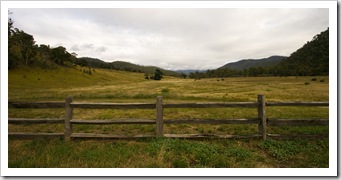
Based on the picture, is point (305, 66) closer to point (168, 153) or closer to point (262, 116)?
point (262, 116)

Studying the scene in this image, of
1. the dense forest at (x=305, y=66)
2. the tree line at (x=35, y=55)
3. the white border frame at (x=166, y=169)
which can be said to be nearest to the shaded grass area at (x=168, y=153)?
the white border frame at (x=166, y=169)

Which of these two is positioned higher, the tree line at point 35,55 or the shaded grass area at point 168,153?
the tree line at point 35,55

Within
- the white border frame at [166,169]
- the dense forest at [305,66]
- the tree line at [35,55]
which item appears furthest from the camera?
the dense forest at [305,66]

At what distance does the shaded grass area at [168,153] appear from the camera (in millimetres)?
4484

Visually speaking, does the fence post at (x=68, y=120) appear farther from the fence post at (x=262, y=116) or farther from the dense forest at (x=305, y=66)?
the dense forest at (x=305, y=66)

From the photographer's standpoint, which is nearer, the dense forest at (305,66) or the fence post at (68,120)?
the fence post at (68,120)

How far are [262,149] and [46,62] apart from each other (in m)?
73.3

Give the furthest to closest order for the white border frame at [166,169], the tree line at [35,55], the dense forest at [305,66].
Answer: the dense forest at [305,66] → the tree line at [35,55] → the white border frame at [166,169]

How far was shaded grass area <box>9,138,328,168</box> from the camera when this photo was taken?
4.48m

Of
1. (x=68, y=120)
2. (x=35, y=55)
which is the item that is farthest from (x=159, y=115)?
(x=35, y=55)

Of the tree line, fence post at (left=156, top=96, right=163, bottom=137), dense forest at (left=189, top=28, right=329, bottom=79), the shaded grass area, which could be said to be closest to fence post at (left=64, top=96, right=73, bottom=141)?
the shaded grass area

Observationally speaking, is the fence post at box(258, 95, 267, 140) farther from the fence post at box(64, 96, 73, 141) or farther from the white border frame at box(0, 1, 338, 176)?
the fence post at box(64, 96, 73, 141)

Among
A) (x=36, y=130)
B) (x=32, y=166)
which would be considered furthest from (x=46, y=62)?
(x=32, y=166)

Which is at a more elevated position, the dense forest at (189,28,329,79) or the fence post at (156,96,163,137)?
the dense forest at (189,28,329,79)
